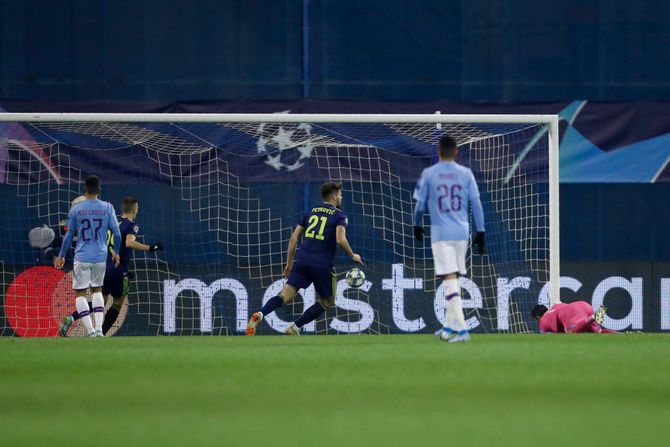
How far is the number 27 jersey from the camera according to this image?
13.6 m

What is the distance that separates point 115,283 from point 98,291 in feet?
2.13

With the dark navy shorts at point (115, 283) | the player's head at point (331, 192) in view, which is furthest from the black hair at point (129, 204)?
the player's head at point (331, 192)

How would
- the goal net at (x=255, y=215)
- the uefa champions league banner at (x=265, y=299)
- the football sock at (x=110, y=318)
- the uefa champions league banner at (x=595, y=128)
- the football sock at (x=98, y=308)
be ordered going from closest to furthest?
the football sock at (x=98, y=308) → the football sock at (x=110, y=318) → the goal net at (x=255, y=215) → the uefa champions league banner at (x=265, y=299) → the uefa champions league banner at (x=595, y=128)

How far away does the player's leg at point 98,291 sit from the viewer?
45.5ft

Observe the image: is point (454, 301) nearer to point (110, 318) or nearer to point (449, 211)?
point (449, 211)

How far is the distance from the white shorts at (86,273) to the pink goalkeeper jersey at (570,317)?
5.15m

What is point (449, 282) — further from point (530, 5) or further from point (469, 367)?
point (530, 5)

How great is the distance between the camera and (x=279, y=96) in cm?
1819

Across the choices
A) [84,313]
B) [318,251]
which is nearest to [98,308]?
[84,313]

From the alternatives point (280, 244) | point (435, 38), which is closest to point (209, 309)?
point (280, 244)

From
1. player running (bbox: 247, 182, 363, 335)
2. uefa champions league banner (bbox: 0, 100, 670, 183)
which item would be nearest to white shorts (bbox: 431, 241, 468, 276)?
player running (bbox: 247, 182, 363, 335)

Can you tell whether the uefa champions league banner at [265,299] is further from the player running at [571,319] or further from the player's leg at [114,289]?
the player running at [571,319]

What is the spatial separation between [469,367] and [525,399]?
1650 mm

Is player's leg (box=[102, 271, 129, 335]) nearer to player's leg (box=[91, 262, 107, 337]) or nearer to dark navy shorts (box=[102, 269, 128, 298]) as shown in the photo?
dark navy shorts (box=[102, 269, 128, 298])
